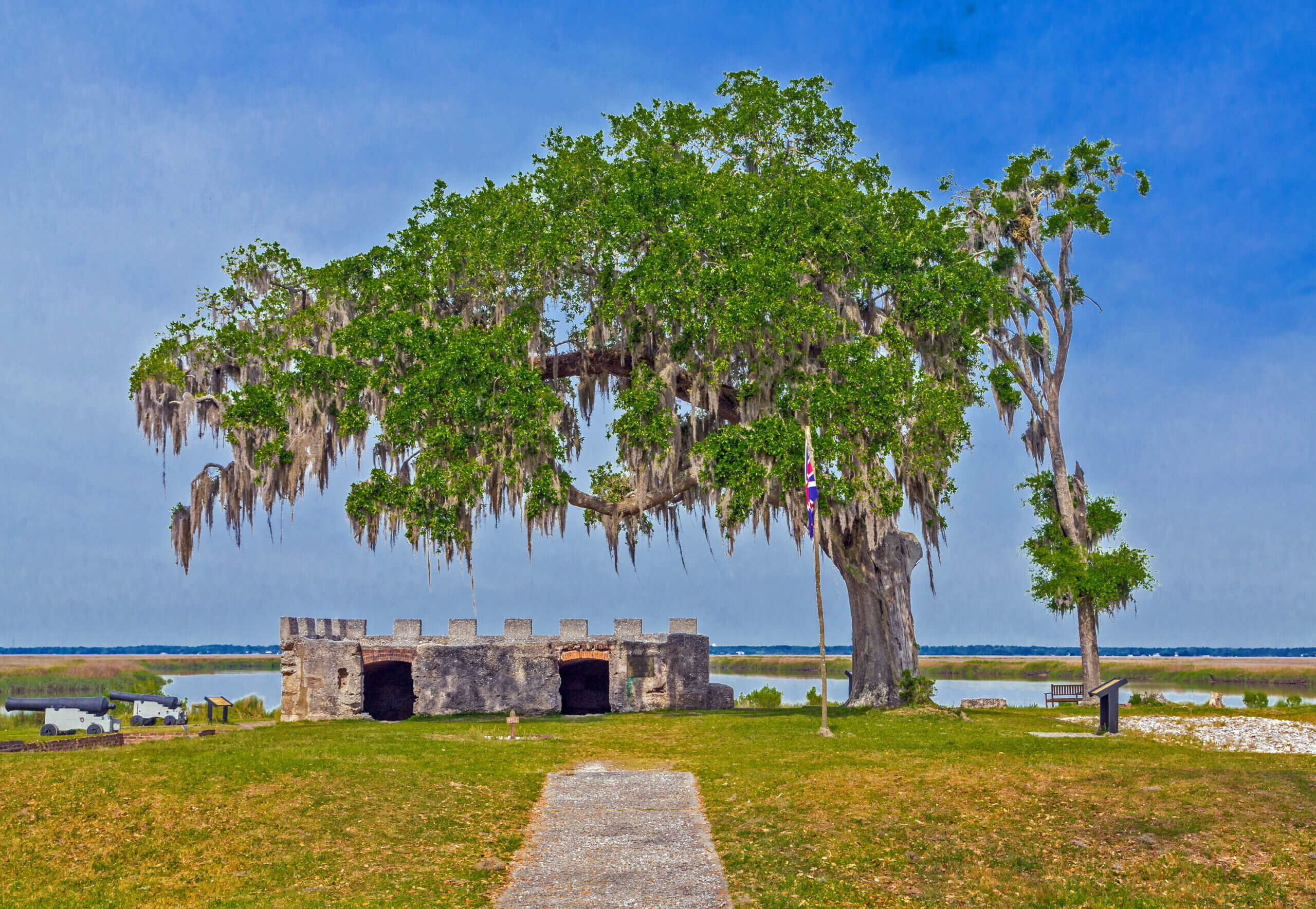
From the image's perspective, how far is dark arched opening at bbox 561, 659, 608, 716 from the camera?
38781mm

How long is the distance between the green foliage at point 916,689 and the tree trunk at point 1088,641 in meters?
10.4

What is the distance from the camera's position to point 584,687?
39062 mm

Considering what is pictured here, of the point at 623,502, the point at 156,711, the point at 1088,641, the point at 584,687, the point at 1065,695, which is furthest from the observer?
the point at 584,687

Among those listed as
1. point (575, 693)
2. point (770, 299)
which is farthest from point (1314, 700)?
point (770, 299)

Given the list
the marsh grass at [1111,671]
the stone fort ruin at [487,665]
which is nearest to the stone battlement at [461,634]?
the stone fort ruin at [487,665]

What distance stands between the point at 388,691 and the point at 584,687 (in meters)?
7.03

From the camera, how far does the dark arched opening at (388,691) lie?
37.9 meters

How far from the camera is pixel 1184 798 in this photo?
515 inches

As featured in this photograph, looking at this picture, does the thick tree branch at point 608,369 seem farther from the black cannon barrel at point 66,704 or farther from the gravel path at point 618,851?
the gravel path at point 618,851

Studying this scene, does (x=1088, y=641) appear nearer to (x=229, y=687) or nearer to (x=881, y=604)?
(x=881, y=604)

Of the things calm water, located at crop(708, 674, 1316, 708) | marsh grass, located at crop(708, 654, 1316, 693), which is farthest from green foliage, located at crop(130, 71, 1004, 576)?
marsh grass, located at crop(708, 654, 1316, 693)

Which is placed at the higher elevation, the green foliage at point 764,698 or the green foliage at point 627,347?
the green foliage at point 627,347

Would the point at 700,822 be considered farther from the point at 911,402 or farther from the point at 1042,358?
the point at 1042,358

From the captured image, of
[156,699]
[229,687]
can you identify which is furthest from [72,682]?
[156,699]
